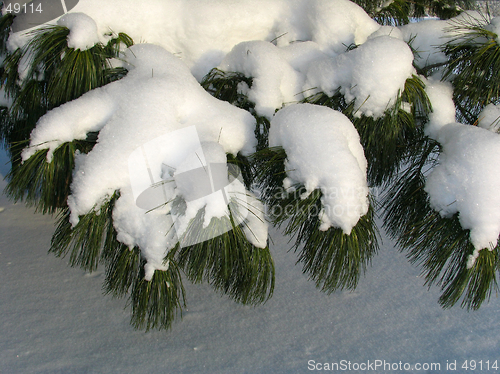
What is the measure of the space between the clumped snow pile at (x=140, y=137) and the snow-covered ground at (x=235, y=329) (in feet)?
1.40

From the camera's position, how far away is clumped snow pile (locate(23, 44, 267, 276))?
0.58 m

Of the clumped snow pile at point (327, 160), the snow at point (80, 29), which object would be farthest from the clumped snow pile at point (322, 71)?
the snow at point (80, 29)

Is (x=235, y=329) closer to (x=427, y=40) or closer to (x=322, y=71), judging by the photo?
(x=322, y=71)

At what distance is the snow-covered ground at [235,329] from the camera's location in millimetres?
899

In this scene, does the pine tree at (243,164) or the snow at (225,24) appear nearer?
the pine tree at (243,164)

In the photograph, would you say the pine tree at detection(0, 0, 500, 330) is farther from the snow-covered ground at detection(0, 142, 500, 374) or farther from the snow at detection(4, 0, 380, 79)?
the snow-covered ground at detection(0, 142, 500, 374)

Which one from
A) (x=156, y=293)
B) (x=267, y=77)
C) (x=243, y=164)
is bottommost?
(x=156, y=293)

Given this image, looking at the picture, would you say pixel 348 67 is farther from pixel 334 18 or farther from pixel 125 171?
pixel 125 171

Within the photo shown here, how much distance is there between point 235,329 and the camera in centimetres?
102

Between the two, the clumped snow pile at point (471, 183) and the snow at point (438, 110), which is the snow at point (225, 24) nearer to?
the snow at point (438, 110)

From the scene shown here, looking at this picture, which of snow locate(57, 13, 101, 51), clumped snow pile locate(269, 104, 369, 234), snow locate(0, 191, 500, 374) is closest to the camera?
clumped snow pile locate(269, 104, 369, 234)

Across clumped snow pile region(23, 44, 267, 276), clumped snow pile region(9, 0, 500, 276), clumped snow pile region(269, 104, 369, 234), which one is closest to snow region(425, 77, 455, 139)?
clumped snow pile region(9, 0, 500, 276)

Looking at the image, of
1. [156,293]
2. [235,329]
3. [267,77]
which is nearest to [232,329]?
[235,329]

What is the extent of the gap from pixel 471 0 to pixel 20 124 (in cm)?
136
